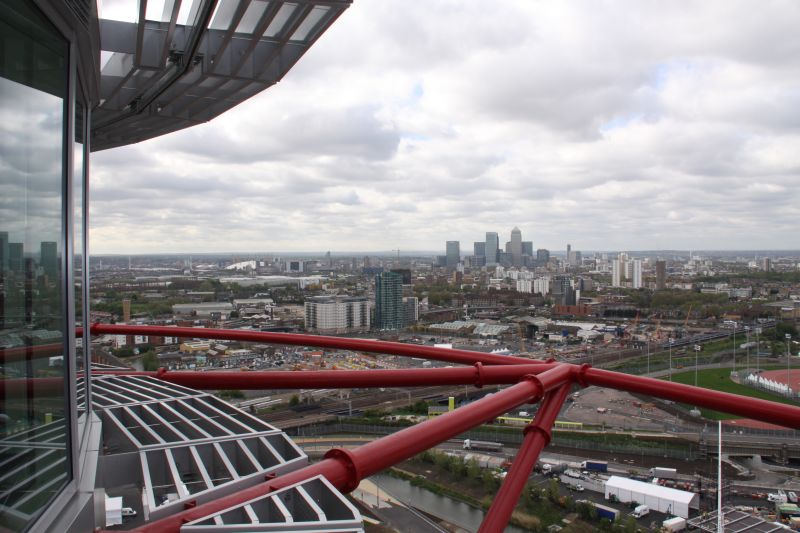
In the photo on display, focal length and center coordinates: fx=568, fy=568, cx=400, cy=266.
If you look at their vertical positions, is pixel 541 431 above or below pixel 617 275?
above

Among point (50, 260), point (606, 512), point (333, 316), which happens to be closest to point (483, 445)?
point (606, 512)

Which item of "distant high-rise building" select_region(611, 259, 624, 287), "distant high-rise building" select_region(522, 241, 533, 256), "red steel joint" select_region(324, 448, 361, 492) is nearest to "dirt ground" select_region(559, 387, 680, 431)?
"red steel joint" select_region(324, 448, 361, 492)

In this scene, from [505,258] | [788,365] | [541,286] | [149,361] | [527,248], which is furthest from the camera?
[527,248]

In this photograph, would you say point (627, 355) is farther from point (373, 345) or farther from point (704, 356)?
point (373, 345)

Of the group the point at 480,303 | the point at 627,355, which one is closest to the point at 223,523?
the point at 627,355

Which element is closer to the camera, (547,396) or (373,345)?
(547,396)

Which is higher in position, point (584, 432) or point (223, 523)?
point (223, 523)

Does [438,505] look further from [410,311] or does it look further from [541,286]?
[541,286]
